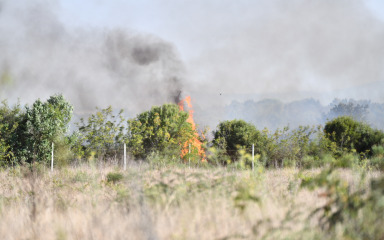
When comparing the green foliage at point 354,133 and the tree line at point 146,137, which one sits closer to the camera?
the tree line at point 146,137

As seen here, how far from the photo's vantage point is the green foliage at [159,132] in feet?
56.3

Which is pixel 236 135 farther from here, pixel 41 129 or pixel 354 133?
pixel 41 129

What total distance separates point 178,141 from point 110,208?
46.9 ft

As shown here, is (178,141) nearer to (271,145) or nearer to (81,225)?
(271,145)

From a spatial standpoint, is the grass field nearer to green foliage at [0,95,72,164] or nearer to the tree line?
the tree line

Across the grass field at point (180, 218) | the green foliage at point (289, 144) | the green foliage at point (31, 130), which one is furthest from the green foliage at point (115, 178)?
the green foliage at point (31, 130)

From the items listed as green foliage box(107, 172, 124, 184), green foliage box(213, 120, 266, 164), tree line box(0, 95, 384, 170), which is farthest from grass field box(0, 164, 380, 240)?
green foliage box(213, 120, 266, 164)

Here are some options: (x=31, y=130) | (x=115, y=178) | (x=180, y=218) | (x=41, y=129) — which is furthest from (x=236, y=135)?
(x=180, y=218)

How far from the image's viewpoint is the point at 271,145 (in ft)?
57.2

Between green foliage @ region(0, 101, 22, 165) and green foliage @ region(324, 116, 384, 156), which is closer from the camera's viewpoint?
green foliage @ region(0, 101, 22, 165)

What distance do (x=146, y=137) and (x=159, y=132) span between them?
2.29ft

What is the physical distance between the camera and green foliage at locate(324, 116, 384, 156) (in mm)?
22938

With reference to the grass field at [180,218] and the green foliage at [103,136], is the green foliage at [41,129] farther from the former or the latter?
the grass field at [180,218]

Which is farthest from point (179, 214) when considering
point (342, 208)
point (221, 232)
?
point (342, 208)
